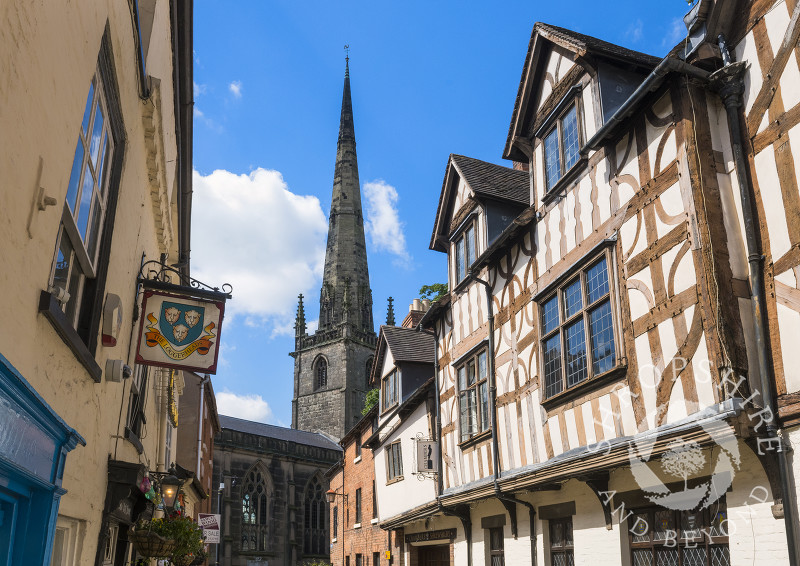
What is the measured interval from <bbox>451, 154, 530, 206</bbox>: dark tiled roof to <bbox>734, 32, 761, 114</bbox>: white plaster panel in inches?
250

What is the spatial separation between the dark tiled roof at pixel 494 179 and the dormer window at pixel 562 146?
93.4 inches

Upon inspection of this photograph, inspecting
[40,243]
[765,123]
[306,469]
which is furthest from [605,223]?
[306,469]

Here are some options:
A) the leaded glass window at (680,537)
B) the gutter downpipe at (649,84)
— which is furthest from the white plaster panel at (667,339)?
the gutter downpipe at (649,84)

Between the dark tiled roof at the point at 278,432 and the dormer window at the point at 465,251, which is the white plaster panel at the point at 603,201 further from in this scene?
the dark tiled roof at the point at 278,432

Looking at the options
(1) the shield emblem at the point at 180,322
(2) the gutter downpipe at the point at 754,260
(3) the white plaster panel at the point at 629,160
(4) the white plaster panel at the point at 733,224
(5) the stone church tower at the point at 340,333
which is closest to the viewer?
(2) the gutter downpipe at the point at 754,260

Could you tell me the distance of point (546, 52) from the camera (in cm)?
1132

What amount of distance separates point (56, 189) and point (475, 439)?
9.94 m

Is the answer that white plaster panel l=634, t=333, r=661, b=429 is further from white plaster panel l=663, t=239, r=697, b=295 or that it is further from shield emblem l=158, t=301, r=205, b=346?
shield emblem l=158, t=301, r=205, b=346

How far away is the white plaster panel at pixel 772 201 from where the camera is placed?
6559 mm

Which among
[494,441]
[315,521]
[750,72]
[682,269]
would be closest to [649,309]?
[682,269]

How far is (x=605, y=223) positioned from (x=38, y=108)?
23.4ft

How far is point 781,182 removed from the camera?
6.61 meters

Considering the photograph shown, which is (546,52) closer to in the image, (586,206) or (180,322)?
(586,206)

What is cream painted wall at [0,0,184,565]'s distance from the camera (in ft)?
10.9
